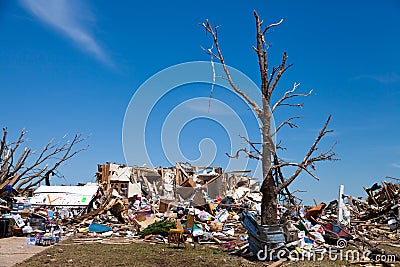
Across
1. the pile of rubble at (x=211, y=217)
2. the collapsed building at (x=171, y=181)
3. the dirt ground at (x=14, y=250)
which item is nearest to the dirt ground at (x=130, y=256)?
the dirt ground at (x=14, y=250)

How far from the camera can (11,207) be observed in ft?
47.3

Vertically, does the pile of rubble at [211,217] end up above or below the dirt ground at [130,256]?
above

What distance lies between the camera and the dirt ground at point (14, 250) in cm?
871

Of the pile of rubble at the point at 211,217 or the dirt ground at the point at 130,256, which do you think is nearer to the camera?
the dirt ground at the point at 130,256

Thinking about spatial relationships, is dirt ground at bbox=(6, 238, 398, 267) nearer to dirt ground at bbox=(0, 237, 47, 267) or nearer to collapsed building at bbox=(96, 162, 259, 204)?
dirt ground at bbox=(0, 237, 47, 267)

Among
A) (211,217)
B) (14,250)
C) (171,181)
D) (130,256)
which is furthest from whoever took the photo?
(171,181)

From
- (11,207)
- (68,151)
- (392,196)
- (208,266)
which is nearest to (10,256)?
(208,266)

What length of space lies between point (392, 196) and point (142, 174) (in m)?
12.0

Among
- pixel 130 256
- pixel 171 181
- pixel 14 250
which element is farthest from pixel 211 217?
pixel 171 181

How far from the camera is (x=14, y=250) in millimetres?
10148

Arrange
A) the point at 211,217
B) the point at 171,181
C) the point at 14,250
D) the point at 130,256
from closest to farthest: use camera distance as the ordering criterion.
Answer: the point at 130,256 → the point at 14,250 → the point at 211,217 → the point at 171,181

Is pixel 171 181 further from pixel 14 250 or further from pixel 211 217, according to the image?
pixel 14 250

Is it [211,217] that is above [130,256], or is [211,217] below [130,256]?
above

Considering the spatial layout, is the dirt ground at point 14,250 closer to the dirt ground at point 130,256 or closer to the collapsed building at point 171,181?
the dirt ground at point 130,256
